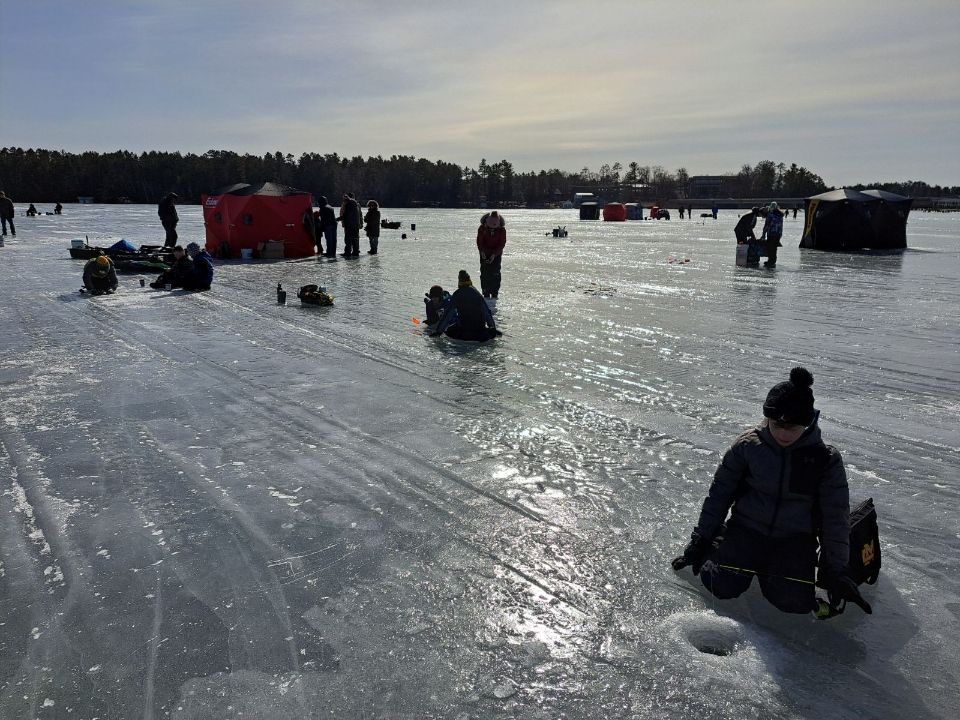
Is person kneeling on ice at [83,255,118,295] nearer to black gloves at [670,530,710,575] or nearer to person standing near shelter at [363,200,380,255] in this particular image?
person standing near shelter at [363,200,380,255]

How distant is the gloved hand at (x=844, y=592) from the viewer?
2902 mm

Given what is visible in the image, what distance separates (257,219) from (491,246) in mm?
10129

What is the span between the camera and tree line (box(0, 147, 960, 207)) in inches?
5172

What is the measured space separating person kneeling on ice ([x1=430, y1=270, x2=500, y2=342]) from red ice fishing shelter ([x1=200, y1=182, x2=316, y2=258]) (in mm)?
12050

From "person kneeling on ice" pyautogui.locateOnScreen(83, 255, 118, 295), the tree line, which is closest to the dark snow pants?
"person kneeling on ice" pyautogui.locateOnScreen(83, 255, 118, 295)

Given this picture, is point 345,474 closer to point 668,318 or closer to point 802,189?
point 668,318

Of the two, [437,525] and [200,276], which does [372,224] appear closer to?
[200,276]

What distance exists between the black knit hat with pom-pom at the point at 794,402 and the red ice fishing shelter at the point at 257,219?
1796 centimetres

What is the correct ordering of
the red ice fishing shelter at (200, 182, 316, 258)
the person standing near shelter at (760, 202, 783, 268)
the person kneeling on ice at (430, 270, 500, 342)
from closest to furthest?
the person kneeling on ice at (430, 270, 500, 342), the person standing near shelter at (760, 202, 783, 268), the red ice fishing shelter at (200, 182, 316, 258)

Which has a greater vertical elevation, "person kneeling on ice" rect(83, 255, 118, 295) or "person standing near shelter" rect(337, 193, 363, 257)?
"person standing near shelter" rect(337, 193, 363, 257)

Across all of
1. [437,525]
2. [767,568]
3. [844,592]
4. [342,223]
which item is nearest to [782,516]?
[767,568]

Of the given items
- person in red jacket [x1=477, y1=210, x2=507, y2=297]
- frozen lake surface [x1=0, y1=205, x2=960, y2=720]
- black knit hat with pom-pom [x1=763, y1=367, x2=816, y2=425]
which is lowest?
frozen lake surface [x1=0, y1=205, x2=960, y2=720]

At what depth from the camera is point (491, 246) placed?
459 inches

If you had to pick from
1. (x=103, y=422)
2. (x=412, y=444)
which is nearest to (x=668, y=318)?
(x=412, y=444)
